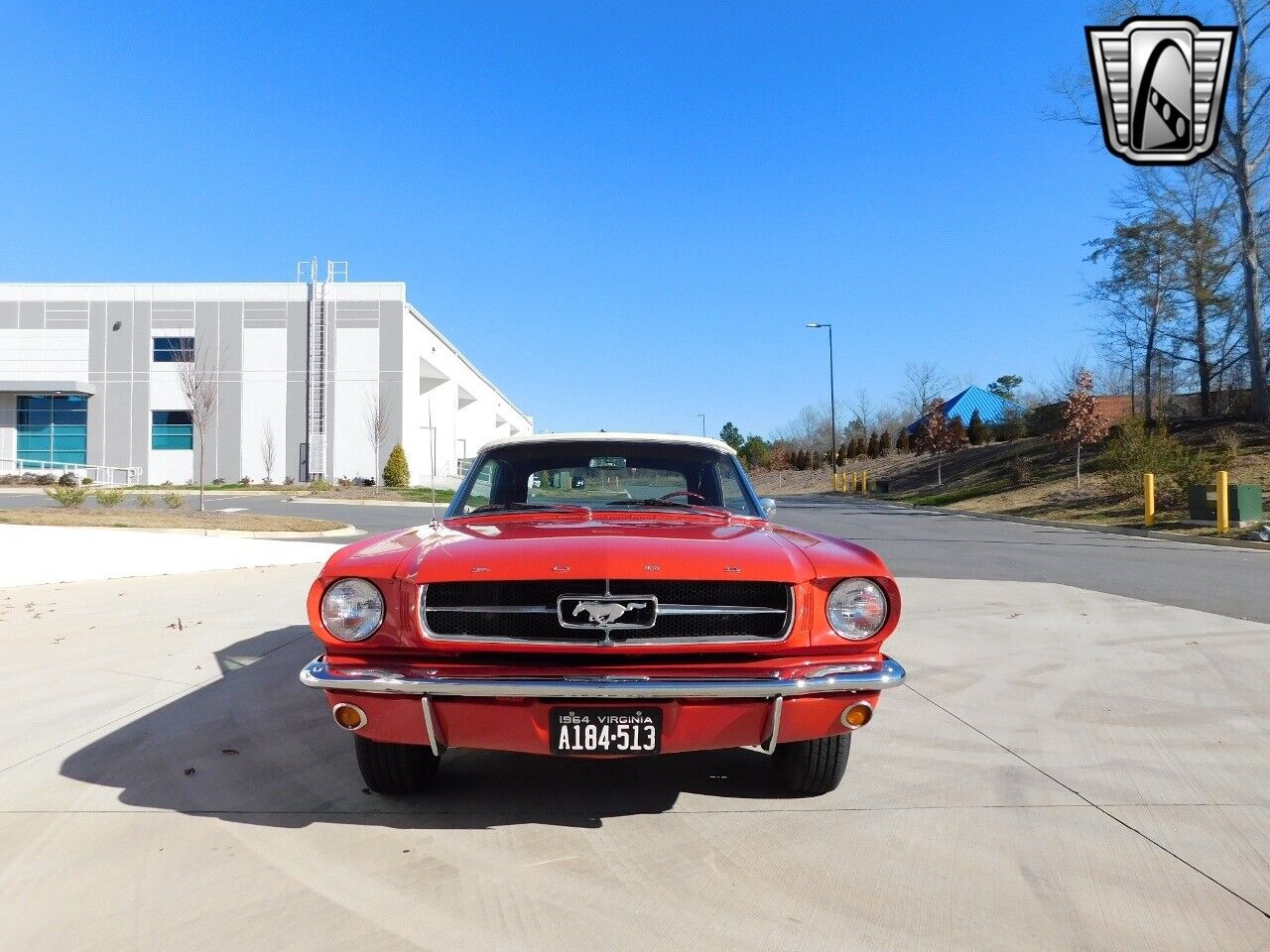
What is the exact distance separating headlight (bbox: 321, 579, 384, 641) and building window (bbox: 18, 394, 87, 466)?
161 feet

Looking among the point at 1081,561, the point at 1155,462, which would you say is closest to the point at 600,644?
the point at 1081,561

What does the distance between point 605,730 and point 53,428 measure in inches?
2016

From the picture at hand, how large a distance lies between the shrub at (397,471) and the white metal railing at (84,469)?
1328 cm

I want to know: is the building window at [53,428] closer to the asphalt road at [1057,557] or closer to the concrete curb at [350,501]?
the concrete curb at [350,501]

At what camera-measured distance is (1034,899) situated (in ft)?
8.76

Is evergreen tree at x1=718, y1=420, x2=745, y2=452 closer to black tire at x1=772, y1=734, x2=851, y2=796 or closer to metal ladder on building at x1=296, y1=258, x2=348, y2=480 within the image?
metal ladder on building at x1=296, y1=258, x2=348, y2=480

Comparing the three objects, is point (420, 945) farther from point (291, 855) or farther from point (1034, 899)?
point (1034, 899)

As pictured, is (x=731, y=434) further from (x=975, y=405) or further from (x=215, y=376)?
(x=215, y=376)

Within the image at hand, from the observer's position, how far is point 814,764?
3.41 m

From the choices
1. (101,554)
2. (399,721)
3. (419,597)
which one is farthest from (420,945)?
(101,554)

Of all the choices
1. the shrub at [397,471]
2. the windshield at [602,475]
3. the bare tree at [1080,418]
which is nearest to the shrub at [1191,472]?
the bare tree at [1080,418]

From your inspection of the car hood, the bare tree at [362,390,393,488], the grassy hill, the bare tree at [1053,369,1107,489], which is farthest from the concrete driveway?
the bare tree at [362,390,393,488]

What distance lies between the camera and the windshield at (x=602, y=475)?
178 inches

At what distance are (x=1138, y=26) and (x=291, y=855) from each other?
8.86 meters
